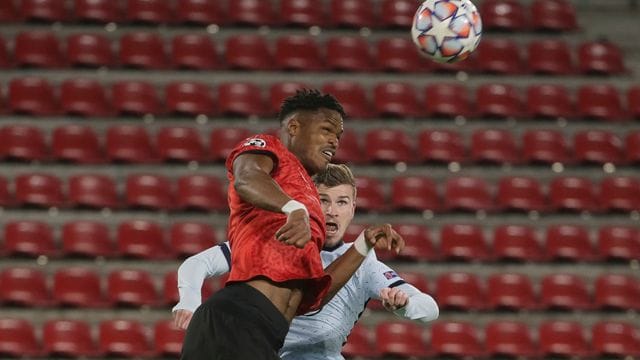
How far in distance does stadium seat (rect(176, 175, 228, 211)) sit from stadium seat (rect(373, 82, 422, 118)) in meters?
2.15

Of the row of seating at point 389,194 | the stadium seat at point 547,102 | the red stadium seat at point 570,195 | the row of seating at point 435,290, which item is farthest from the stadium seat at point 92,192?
the stadium seat at point 547,102

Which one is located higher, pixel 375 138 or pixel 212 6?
pixel 212 6

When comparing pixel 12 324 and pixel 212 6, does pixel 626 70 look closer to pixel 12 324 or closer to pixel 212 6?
pixel 212 6

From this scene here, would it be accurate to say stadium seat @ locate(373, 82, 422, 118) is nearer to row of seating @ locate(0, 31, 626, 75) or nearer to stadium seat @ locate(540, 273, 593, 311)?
row of seating @ locate(0, 31, 626, 75)

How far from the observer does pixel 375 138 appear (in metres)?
12.3

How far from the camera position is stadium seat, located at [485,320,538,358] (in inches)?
422

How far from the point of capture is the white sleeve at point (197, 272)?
481cm

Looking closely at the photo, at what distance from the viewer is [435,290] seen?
36.6 ft

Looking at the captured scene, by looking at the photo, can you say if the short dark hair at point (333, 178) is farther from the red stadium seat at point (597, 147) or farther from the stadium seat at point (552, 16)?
the stadium seat at point (552, 16)

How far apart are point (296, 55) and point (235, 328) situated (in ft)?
30.6

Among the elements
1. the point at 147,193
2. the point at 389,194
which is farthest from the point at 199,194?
the point at 389,194

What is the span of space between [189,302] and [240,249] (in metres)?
0.63

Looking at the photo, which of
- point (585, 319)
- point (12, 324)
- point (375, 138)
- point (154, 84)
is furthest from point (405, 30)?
point (12, 324)

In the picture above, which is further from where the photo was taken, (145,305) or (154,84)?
(154,84)
